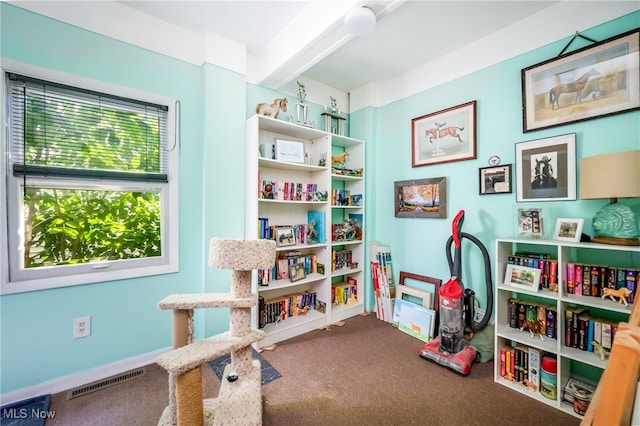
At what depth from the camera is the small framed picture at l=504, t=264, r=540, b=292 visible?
5.57 feet

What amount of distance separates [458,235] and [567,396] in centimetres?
114

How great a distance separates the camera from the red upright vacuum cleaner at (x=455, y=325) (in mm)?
1928

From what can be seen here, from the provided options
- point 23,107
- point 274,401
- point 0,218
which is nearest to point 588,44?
point 274,401

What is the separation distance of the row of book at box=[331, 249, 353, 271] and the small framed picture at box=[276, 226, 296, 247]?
52cm

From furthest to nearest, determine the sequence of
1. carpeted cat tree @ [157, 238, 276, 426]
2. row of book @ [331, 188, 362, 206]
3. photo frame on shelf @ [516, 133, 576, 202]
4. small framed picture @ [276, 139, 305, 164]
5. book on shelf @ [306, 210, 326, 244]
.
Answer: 1. row of book @ [331, 188, 362, 206]
2. book on shelf @ [306, 210, 326, 244]
3. small framed picture @ [276, 139, 305, 164]
4. photo frame on shelf @ [516, 133, 576, 202]
5. carpeted cat tree @ [157, 238, 276, 426]

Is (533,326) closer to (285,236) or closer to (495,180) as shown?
(495,180)

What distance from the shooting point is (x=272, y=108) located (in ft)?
Answer: 7.82

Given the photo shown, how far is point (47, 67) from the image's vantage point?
167 cm

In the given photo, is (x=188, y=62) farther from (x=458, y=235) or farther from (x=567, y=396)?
(x=567, y=396)

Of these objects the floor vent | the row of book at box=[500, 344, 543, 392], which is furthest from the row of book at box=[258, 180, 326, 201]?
the row of book at box=[500, 344, 543, 392]

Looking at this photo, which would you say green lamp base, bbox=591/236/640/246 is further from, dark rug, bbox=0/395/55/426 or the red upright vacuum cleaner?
dark rug, bbox=0/395/55/426

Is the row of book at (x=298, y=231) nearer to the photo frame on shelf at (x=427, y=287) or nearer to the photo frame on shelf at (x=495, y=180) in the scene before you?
the photo frame on shelf at (x=427, y=287)

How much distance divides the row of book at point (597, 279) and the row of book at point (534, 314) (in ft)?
0.61

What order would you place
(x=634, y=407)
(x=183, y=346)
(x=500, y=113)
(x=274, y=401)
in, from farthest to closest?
(x=500, y=113), (x=274, y=401), (x=183, y=346), (x=634, y=407)
